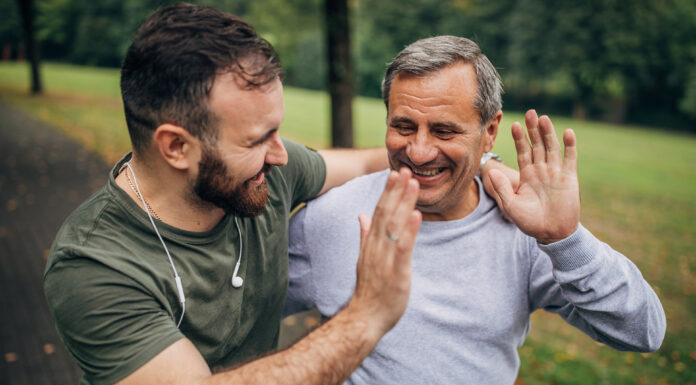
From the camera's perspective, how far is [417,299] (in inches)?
96.1

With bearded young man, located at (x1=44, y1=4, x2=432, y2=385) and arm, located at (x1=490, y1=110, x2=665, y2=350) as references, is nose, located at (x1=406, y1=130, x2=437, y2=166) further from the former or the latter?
bearded young man, located at (x1=44, y1=4, x2=432, y2=385)

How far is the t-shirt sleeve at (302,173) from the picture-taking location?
107 inches

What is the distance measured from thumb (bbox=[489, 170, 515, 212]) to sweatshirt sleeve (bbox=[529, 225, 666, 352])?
217 millimetres

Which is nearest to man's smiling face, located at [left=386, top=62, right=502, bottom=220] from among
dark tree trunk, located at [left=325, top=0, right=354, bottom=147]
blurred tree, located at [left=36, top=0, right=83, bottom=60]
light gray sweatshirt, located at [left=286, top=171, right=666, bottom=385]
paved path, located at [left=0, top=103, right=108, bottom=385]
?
light gray sweatshirt, located at [left=286, top=171, right=666, bottom=385]

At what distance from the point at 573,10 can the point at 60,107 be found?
33.5 meters

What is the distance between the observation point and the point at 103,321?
5.58ft

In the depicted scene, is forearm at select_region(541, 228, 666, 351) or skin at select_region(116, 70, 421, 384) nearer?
skin at select_region(116, 70, 421, 384)

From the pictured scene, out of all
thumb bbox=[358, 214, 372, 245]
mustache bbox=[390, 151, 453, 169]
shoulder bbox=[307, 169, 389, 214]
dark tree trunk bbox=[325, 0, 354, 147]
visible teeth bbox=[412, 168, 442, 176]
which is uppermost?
thumb bbox=[358, 214, 372, 245]

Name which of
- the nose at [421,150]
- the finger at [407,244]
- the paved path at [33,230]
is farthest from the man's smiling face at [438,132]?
the paved path at [33,230]

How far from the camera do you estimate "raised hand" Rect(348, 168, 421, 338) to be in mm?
1636

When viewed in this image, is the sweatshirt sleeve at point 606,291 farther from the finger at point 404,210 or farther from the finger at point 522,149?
the finger at point 404,210

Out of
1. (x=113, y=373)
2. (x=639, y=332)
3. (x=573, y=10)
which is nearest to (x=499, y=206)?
(x=639, y=332)

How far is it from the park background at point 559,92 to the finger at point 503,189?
91cm

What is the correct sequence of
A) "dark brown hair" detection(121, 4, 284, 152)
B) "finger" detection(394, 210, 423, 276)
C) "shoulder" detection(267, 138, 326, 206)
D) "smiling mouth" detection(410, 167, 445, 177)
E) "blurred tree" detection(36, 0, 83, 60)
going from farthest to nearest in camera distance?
"blurred tree" detection(36, 0, 83, 60) → "shoulder" detection(267, 138, 326, 206) → "smiling mouth" detection(410, 167, 445, 177) → "dark brown hair" detection(121, 4, 284, 152) → "finger" detection(394, 210, 423, 276)
